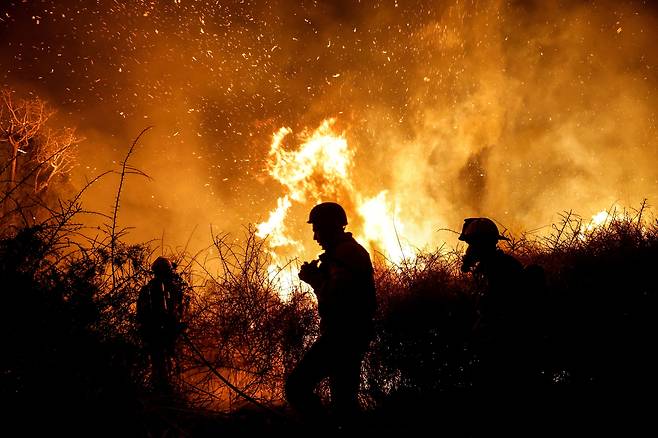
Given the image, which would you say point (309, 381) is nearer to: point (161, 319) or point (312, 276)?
point (312, 276)

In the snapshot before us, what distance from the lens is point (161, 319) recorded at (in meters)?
3.36

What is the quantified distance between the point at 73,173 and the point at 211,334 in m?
23.1

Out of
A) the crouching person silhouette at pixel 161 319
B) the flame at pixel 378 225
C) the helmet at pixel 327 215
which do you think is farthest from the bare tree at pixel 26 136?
the helmet at pixel 327 215

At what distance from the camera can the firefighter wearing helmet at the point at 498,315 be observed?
250 cm

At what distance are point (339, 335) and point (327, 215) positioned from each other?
1024 millimetres

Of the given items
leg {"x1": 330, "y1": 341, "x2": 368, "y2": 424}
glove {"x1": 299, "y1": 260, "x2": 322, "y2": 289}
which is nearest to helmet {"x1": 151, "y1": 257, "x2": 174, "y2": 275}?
glove {"x1": 299, "y1": 260, "x2": 322, "y2": 289}

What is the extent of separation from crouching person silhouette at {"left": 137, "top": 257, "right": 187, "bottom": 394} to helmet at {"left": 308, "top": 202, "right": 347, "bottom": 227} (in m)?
1.48

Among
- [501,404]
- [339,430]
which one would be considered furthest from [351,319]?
[501,404]

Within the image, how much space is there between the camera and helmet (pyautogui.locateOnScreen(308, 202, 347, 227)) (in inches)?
118

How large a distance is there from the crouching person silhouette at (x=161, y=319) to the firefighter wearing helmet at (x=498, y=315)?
247cm

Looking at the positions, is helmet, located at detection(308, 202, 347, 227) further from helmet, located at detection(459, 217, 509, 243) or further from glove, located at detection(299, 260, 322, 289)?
helmet, located at detection(459, 217, 509, 243)

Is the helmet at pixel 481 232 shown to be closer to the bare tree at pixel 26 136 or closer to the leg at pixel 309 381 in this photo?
the leg at pixel 309 381

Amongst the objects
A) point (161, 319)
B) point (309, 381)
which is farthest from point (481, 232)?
point (161, 319)

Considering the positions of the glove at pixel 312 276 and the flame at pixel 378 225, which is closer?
the glove at pixel 312 276
